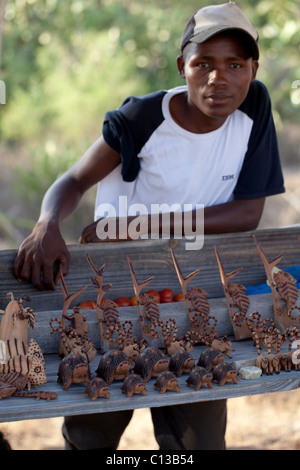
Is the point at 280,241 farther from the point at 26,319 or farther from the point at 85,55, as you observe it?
the point at 85,55

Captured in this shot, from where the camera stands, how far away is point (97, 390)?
1.51m

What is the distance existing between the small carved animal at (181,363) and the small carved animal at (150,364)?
4 centimetres

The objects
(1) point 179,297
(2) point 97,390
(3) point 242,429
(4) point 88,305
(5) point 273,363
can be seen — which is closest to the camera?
(2) point 97,390

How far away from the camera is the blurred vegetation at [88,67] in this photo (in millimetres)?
8609

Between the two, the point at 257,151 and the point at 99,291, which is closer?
the point at 99,291

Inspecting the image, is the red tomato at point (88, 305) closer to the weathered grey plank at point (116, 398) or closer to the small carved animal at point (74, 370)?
the weathered grey plank at point (116, 398)

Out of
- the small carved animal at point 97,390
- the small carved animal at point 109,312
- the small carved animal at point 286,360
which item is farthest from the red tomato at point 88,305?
the small carved animal at point 286,360

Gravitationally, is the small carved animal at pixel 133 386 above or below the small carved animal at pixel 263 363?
below

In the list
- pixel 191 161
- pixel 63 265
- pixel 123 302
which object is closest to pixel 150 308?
pixel 123 302

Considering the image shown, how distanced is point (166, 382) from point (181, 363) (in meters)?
0.12

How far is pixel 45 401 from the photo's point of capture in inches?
59.2

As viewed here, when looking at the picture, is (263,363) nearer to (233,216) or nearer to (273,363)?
(273,363)
